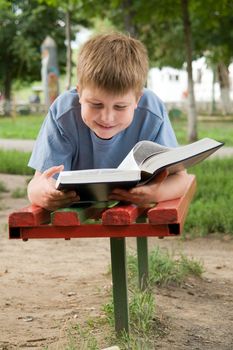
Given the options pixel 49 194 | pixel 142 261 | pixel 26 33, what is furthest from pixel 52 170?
pixel 26 33

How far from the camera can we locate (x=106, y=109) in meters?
2.84

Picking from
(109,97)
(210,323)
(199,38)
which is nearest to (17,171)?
(210,323)

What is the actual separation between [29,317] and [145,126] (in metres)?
1.15

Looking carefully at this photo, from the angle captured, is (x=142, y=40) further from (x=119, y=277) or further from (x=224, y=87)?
(x=119, y=277)

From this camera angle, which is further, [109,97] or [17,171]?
[17,171]

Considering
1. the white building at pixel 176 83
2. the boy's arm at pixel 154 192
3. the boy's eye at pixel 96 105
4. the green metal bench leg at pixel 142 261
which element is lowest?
the green metal bench leg at pixel 142 261

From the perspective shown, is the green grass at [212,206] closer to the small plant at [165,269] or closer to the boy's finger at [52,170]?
the small plant at [165,269]

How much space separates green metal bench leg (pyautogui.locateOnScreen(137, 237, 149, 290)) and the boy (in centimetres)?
67

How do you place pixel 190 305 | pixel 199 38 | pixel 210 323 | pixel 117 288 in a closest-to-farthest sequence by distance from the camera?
pixel 117 288 → pixel 210 323 → pixel 190 305 → pixel 199 38

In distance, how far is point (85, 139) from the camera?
3.21m

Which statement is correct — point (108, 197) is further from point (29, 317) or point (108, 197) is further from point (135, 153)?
point (29, 317)

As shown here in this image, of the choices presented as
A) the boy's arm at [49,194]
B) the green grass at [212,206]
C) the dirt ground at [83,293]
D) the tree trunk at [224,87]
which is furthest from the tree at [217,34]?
the boy's arm at [49,194]

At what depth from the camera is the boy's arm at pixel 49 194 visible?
108 inches

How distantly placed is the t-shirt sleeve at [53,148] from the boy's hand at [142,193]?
1.46ft
